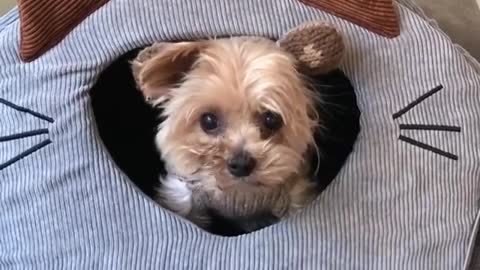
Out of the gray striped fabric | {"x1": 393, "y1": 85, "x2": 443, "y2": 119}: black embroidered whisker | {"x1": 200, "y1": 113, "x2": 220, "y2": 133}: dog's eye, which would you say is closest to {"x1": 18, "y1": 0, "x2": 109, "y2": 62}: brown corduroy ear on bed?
the gray striped fabric

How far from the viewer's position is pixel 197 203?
4.85 ft

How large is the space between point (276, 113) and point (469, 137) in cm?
32

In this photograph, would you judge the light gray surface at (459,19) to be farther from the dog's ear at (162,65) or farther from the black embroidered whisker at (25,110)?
the black embroidered whisker at (25,110)

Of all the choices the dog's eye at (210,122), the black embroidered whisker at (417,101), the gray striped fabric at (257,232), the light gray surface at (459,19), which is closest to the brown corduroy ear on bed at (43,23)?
the gray striped fabric at (257,232)

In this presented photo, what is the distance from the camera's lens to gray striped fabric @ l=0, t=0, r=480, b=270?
132cm

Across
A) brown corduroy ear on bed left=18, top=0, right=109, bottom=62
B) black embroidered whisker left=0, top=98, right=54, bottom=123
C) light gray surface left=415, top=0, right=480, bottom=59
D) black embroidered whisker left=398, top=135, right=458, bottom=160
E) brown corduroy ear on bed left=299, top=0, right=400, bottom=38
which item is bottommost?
light gray surface left=415, top=0, right=480, bottom=59

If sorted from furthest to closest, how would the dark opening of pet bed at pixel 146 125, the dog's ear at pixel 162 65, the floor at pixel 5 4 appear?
the floor at pixel 5 4, the dark opening of pet bed at pixel 146 125, the dog's ear at pixel 162 65

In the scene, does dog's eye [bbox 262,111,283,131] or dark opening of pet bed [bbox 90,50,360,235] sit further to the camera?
dark opening of pet bed [bbox 90,50,360,235]

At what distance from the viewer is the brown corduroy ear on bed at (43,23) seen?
138cm

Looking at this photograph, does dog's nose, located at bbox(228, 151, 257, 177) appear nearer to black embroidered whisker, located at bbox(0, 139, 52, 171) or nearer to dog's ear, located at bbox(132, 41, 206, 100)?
dog's ear, located at bbox(132, 41, 206, 100)

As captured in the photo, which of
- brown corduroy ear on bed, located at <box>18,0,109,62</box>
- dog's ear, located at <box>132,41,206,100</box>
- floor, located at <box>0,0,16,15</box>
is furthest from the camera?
floor, located at <box>0,0,16,15</box>

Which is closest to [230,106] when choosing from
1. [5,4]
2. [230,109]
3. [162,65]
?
[230,109]

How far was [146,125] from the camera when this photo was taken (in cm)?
164

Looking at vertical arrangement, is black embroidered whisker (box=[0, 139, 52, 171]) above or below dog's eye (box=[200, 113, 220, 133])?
below
